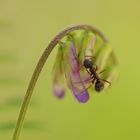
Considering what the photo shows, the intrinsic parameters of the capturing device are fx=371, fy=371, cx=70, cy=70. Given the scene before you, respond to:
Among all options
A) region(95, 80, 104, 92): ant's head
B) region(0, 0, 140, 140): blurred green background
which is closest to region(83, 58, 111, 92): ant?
region(95, 80, 104, 92): ant's head

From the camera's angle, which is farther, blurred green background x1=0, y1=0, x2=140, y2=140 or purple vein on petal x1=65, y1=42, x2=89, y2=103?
blurred green background x1=0, y1=0, x2=140, y2=140

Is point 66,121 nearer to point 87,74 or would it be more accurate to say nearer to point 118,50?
point 118,50

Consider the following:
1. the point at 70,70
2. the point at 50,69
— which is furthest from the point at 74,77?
the point at 50,69

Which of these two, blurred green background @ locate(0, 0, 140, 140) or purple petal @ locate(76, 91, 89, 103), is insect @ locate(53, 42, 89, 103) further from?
blurred green background @ locate(0, 0, 140, 140)

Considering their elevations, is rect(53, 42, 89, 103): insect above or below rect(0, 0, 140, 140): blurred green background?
below

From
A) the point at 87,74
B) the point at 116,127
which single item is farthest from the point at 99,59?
the point at 116,127

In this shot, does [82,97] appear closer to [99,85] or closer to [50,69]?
[99,85]

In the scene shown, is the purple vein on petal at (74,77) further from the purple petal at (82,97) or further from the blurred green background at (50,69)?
the blurred green background at (50,69)

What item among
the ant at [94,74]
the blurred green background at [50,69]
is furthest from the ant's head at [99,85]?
the blurred green background at [50,69]
